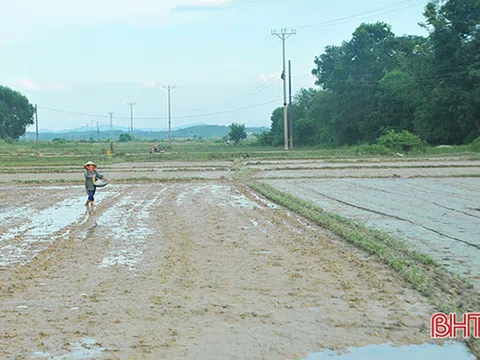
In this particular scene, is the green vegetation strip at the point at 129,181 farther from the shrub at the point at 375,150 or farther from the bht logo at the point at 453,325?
the shrub at the point at 375,150

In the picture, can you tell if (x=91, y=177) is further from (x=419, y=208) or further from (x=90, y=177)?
(x=419, y=208)

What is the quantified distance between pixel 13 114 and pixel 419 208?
8518cm

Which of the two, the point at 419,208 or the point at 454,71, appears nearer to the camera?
the point at 419,208

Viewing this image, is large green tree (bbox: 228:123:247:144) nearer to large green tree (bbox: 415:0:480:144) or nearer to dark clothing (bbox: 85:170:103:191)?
large green tree (bbox: 415:0:480:144)

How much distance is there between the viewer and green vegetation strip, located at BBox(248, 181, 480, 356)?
5905 mm

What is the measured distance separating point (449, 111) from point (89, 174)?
117 ft

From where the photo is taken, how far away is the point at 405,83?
5047 cm

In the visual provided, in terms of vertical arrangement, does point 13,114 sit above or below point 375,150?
above

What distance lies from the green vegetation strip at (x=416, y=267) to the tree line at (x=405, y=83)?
33.5m

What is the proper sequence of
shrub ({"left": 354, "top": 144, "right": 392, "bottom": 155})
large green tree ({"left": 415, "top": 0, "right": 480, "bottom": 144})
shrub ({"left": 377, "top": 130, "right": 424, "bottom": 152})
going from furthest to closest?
shrub ({"left": 377, "top": 130, "right": 424, "bottom": 152}) → shrub ({"left": 354, "top": 144, "right": 392, "bottom": 155}) → large green tree ({"left": 415, "top": 0, "right": 480, "bottom": 144})

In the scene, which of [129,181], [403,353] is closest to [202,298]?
[403,353]

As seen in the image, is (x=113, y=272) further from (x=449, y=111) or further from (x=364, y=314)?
(x=449, y=111)

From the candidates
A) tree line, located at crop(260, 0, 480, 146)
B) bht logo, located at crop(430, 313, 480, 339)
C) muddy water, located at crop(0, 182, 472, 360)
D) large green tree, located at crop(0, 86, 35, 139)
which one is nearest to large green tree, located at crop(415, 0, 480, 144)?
tree line, located at crop(260, 0, 480, 146)

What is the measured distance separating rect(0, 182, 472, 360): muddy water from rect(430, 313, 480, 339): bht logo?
0.11 meters
